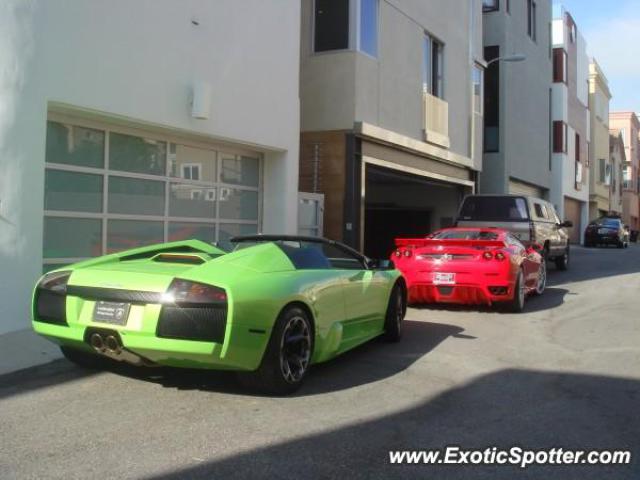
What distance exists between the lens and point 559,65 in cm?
3572

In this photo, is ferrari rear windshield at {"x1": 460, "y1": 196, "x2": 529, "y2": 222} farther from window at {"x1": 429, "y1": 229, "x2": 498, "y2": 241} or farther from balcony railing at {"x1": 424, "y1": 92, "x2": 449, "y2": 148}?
window at {"x1": 429, "y1": 229, "x2": 498, "y2": 241}

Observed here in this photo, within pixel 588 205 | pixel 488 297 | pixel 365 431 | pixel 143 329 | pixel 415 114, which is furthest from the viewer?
pixel 588 205

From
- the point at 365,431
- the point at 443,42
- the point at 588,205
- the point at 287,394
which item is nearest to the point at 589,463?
the point at 365,431

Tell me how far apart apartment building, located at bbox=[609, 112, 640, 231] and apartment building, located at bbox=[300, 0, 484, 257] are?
180 ft

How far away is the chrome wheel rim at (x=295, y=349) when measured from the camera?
5.05m

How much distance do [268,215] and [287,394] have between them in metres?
7.11

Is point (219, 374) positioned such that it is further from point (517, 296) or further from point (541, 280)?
point (541, 280)

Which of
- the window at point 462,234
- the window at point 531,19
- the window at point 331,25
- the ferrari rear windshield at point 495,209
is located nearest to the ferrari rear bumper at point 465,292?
the window at point 462,234

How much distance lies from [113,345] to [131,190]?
15.8 feet

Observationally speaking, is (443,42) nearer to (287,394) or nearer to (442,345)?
(442,345)

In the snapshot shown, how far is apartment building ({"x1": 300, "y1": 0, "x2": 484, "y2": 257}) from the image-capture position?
547 inches

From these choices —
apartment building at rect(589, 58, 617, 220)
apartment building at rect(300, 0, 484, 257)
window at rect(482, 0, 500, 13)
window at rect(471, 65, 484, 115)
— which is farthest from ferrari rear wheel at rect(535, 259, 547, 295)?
apartment building at rect(589, 58, 617, 220)

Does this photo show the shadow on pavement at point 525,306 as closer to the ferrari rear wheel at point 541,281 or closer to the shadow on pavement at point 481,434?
the ferrari rear wheel at point 541,281

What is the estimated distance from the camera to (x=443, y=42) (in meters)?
18.5
